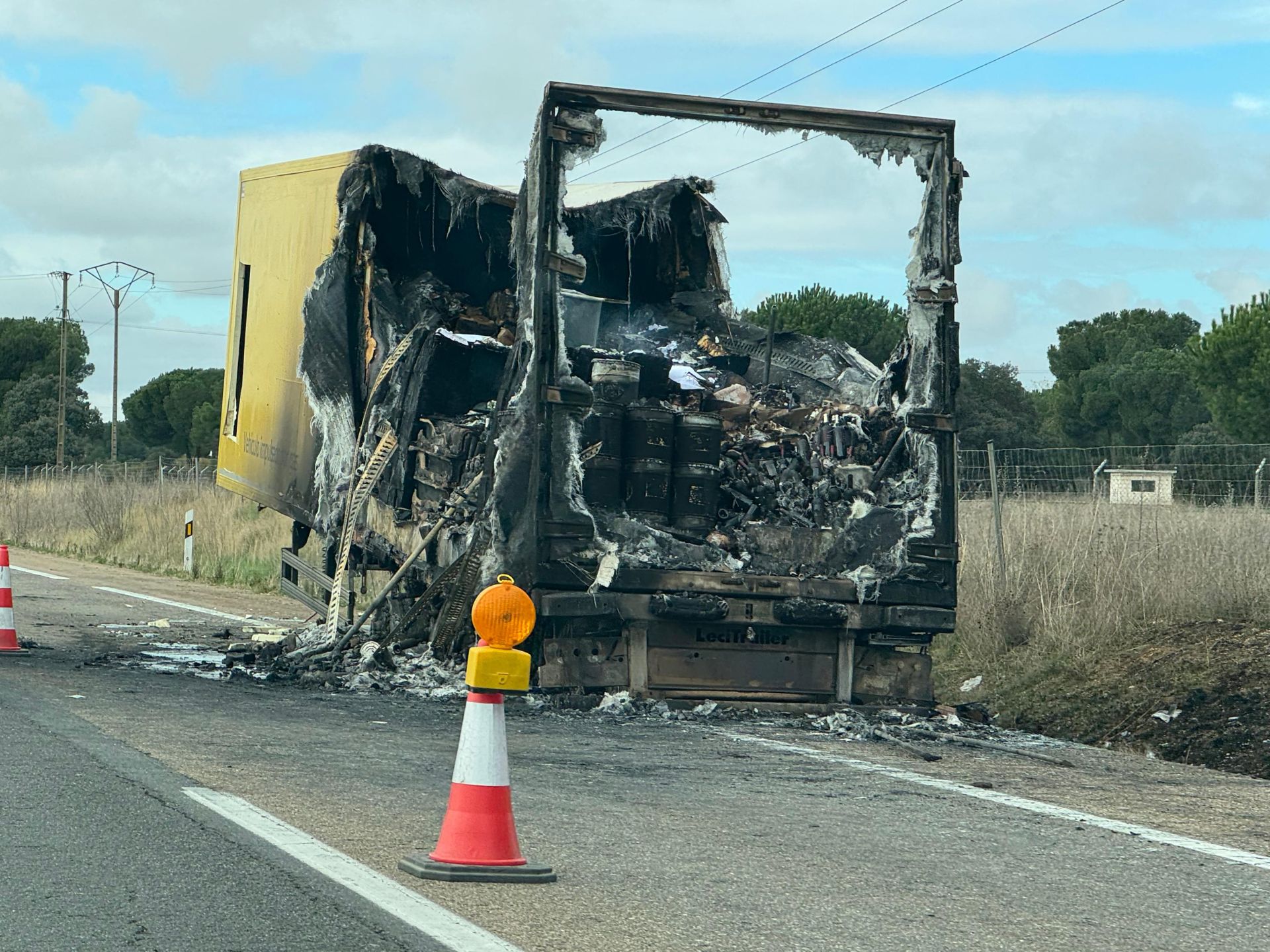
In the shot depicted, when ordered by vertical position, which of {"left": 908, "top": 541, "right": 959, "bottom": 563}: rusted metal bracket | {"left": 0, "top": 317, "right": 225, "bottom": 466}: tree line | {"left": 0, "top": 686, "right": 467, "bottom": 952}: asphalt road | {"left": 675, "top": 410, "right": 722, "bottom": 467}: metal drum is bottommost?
{"left": 0, "top": 686, "right": 467, "bottom": 952}: asphalt road

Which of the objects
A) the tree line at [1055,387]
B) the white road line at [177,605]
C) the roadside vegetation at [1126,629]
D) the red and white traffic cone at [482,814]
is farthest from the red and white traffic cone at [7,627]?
the tree line at [1055,387]

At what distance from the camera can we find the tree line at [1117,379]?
5309 cm

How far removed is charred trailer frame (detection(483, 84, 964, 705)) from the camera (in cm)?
865

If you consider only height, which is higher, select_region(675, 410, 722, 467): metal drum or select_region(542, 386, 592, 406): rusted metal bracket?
select_region(542, 386, 592, 406): rusted metal bracket

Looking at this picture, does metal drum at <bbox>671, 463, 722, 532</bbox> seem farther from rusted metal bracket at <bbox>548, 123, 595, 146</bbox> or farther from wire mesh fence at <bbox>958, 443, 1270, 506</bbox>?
wire mesh fence at <bbox>958, 443, 1270, 506</bbox>

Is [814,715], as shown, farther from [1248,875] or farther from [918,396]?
[1248,875]

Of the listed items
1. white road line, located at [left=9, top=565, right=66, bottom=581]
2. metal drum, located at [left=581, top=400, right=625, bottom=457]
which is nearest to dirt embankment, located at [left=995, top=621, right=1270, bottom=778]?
metal drum, located at [left=581, top=400, right=625, bottom=457]

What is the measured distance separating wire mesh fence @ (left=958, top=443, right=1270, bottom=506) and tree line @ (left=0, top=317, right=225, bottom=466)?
50742mm

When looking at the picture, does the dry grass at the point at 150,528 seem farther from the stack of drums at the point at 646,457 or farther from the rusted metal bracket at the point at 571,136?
the rusted metal bracket at the point at 571,136

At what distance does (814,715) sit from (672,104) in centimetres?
349

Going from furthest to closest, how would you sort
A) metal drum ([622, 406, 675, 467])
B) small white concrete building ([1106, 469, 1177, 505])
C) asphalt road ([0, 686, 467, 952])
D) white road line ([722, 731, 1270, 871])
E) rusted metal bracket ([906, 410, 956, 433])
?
small white concrete building ([1106, 469, 1177, 505])
rusted metal bracket ([906, 410, 956, 433])
metal drum ([622, 406, 675, 467])
white road line ([722, 731, 1270, 871])
asphalt road ([0, 686, 467, 952])

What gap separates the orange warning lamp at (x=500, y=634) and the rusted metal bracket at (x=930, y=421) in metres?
4.78

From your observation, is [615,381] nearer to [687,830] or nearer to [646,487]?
[646,487]

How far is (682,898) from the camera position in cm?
480
